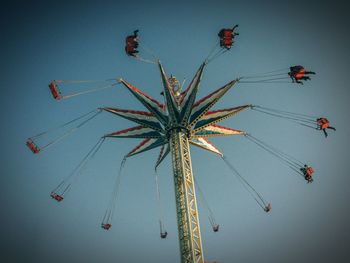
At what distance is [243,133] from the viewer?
20.4m

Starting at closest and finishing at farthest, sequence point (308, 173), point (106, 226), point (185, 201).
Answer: point (185, 201)
point (308, 173)
point (106, 226)

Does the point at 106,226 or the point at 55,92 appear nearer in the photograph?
the point at 55,92

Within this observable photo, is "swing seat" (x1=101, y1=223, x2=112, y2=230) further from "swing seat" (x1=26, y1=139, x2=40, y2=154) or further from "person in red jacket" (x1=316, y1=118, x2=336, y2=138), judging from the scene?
"person in red jacket" (x1=316, y1=118, x2=336, y2=138)

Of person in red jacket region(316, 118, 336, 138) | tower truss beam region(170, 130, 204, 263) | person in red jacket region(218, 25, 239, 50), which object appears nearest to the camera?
tower truss beam region(170, 130, 204, 263)

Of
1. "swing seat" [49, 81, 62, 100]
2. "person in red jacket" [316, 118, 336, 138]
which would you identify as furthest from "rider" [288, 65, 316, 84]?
"swing seat" [49, 81, 62, 100]

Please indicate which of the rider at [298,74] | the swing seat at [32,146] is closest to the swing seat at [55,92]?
the swing seat at [32,146]

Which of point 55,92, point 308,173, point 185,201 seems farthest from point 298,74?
point 55,92

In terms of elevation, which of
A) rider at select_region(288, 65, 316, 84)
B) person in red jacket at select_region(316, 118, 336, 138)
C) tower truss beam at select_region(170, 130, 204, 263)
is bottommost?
tower truss beam at select_region(170, 130, 204, 263)

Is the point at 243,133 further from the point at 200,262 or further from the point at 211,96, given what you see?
the point at 200,262

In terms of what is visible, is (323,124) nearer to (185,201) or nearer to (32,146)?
(185,201)

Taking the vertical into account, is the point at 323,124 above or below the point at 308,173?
above

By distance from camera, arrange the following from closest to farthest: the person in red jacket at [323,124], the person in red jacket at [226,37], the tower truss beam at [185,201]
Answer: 1. the tower truss beam at [185,201]
2. the person in red jacket at [226,37]
3. the person in red jacket at [323,124]

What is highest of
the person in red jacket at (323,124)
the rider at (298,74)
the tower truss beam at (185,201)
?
the rider at (298,74)

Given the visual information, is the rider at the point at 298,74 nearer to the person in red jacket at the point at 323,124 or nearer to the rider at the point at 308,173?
the person in red jacket at the point at 323,124
